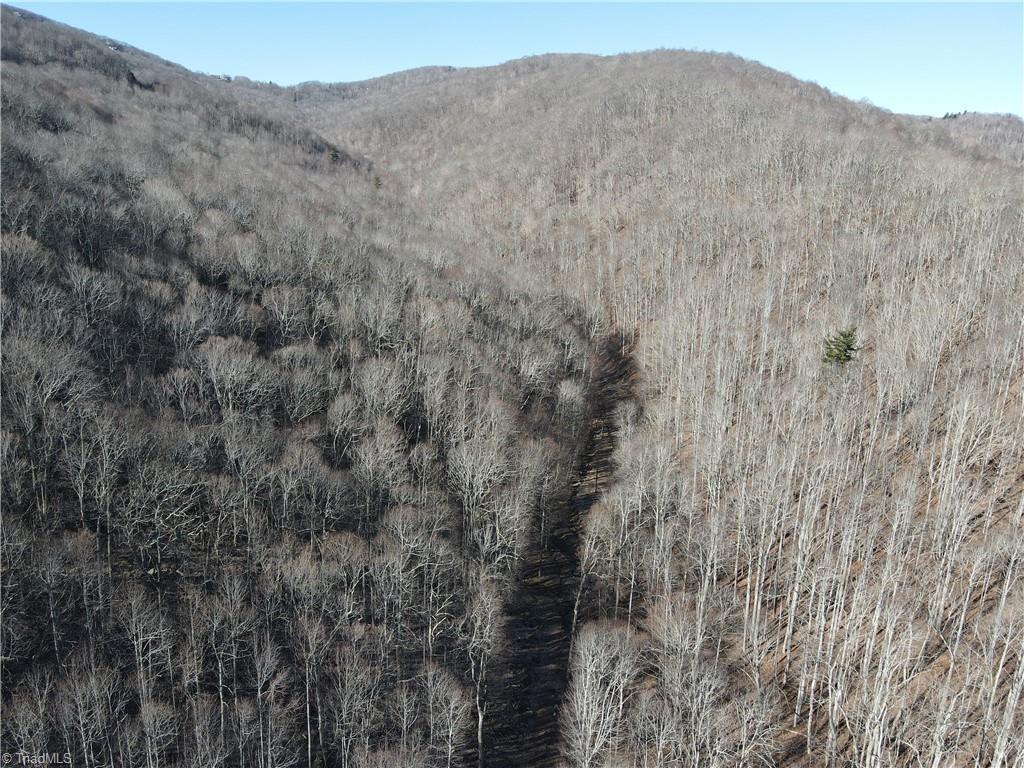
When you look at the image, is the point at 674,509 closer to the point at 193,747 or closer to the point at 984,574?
the point at 984,574

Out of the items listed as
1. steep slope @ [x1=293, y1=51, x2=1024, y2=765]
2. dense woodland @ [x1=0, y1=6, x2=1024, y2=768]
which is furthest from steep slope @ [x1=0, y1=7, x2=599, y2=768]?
steep slope @ [x1=293, y1=51, x2=1024, y2=765]

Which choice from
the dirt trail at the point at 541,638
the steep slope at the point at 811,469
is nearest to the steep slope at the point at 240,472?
the dirt trail at the point at 541,638

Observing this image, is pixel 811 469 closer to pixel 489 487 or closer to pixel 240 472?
pixel 489 487

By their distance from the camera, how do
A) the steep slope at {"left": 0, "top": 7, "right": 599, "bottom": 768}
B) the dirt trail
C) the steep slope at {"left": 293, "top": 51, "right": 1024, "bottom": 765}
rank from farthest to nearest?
the dirt trail < the steep slope at {"left": 293, "top": 51, "right": 1024, "bottom": 765} < the steep slope at {"left": 0, "top": 7, "right": 599, "bottom": 768}

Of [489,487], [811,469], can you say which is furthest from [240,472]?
[811,469]

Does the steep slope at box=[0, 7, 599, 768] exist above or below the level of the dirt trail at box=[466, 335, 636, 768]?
above

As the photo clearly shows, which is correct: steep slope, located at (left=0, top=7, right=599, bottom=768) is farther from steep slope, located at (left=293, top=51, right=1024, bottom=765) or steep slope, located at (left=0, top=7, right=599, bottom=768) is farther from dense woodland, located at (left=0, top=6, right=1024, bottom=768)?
steep slope, located at (left=293, top=51, right=1024, bottom=765)
